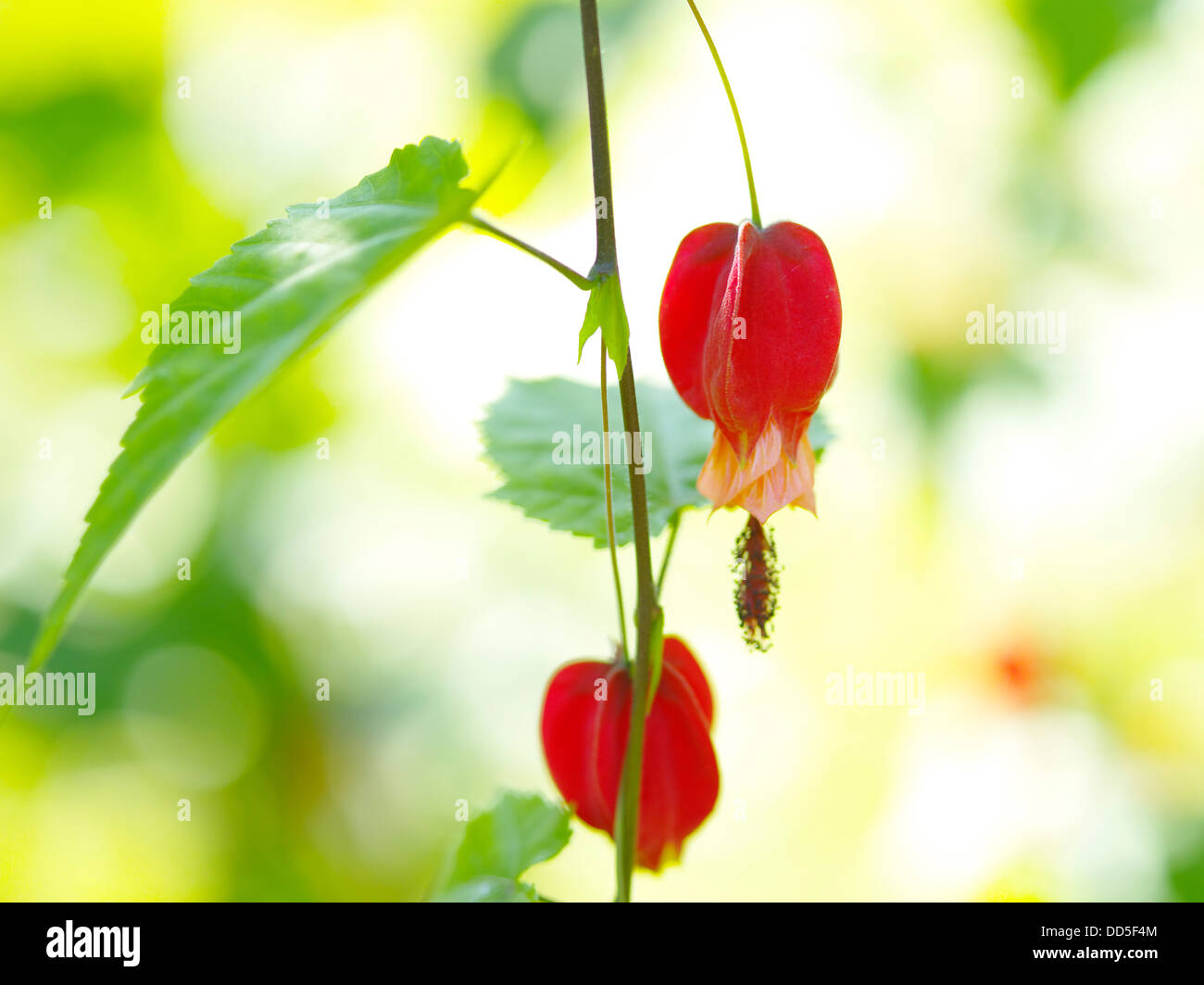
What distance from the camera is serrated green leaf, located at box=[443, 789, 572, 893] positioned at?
43 cm

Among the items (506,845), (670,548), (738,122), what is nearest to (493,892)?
(506,845)

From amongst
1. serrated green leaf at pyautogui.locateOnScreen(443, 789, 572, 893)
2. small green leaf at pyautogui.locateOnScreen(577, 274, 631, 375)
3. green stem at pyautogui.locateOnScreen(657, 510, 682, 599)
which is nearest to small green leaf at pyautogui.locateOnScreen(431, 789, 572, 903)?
serrated green leaf at pyautogui.locateOnScreen(443, 789, 572, 893)

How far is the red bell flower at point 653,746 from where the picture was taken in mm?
438

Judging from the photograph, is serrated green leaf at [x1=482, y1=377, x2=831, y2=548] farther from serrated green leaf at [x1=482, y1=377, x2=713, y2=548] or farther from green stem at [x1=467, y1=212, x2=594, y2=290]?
green stem at [x1=467, y1=212, x2=594, y2=290]

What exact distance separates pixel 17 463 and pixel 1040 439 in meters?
1.25

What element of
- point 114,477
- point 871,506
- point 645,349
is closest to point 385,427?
point 645,349

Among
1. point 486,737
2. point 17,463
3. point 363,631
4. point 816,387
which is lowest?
point 486,737

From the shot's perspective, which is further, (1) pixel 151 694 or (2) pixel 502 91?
(2) pixel 502 91

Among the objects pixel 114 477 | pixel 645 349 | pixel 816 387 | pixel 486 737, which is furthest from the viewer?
pixel 486 737

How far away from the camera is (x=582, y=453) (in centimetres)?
53

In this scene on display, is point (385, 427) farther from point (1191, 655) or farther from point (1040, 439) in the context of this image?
point (1191, 655)

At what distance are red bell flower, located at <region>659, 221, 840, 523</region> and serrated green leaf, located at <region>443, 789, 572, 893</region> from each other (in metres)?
0.16

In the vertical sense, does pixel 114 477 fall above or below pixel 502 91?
below

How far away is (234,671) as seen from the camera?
1.17 metres
